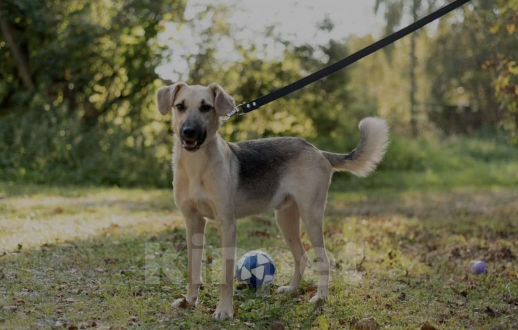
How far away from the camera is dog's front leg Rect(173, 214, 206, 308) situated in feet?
16.2

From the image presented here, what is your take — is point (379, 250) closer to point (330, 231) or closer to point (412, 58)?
point (330, 231)

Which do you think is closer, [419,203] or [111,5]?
[419,203]

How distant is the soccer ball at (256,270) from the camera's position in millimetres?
5434

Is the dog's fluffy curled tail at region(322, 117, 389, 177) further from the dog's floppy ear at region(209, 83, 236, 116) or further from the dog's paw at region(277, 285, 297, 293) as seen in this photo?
the dog's floppy ear at region(209, 83, 236, 116)

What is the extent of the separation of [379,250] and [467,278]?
1.41m

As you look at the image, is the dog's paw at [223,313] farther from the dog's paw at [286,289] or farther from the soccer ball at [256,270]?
the dog's paw at [286,289]

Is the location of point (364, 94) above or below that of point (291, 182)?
above

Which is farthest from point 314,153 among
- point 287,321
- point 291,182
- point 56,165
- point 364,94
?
point 364,94

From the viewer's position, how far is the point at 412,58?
26547mm

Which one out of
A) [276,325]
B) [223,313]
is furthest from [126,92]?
[276,325]

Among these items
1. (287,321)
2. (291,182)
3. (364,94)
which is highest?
(364,94)

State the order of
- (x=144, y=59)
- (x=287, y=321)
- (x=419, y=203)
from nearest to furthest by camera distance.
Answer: (x=287, y=321), (x=419, y=203), (x=144, y=59)

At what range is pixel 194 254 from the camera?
4965mm

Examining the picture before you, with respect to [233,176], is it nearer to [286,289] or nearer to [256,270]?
[256,270]
